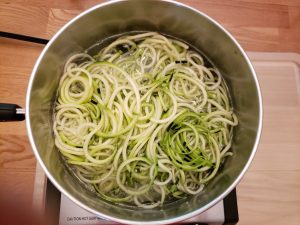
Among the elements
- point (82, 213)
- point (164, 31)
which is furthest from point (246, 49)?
point (82, 213)

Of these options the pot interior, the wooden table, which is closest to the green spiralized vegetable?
the pot interior

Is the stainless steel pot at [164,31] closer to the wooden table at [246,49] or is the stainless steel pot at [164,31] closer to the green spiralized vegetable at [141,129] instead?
the green spiralized vegetable at [141,129]

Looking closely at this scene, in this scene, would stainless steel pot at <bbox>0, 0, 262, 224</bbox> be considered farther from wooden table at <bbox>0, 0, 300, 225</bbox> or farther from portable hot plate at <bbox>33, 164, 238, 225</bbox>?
wooden table at <bbox>0, 0, 300, 225</bbox>

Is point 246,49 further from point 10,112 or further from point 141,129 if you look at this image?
point 10,112

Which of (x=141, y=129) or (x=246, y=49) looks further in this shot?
(x=246, y=49)

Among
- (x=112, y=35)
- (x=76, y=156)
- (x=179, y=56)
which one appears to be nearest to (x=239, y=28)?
(x=179, y=56)

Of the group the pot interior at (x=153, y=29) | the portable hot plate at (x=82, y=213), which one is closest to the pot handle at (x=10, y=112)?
the pot interior at (x=153, y=29)
